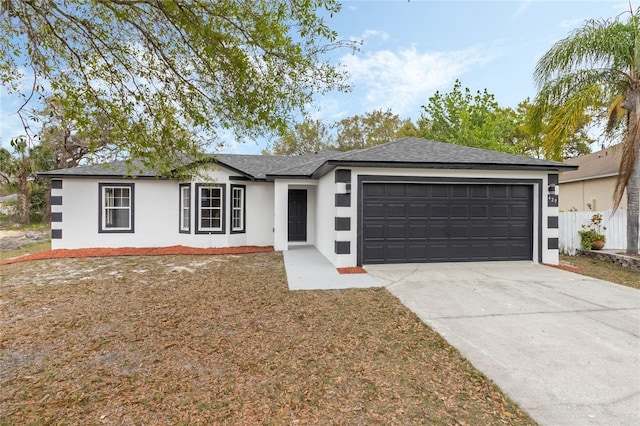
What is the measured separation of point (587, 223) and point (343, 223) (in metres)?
8.67

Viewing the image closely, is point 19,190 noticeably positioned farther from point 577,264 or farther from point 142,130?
point 577,264

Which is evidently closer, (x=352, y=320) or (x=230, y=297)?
(x=352, y=320)

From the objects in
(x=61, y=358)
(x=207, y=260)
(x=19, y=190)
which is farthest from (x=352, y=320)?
(x=19, y=190)

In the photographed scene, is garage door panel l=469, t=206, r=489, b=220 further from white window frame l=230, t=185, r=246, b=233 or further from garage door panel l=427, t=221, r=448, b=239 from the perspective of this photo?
white window frame l=230, t=185, r=246, b=233

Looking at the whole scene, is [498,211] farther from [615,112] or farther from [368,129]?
[368,129]

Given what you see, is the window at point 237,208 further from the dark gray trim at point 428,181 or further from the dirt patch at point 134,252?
the dark gray trim at point 428,181

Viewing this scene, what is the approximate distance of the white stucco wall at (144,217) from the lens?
36.4 feet

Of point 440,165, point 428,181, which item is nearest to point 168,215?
point 428,181

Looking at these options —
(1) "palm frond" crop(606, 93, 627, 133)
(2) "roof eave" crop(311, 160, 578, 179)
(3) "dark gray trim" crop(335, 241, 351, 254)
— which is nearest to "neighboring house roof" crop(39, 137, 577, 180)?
(2) "roof eave" crop(311, 160, 578, 179)

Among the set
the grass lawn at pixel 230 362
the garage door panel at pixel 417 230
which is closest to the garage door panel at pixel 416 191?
the garage door panel at pixel 417 230

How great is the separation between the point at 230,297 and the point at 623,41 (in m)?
11.9

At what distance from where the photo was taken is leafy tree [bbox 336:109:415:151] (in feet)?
96.8

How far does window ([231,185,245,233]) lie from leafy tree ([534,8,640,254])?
10278mm

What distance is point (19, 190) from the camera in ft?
72.0
